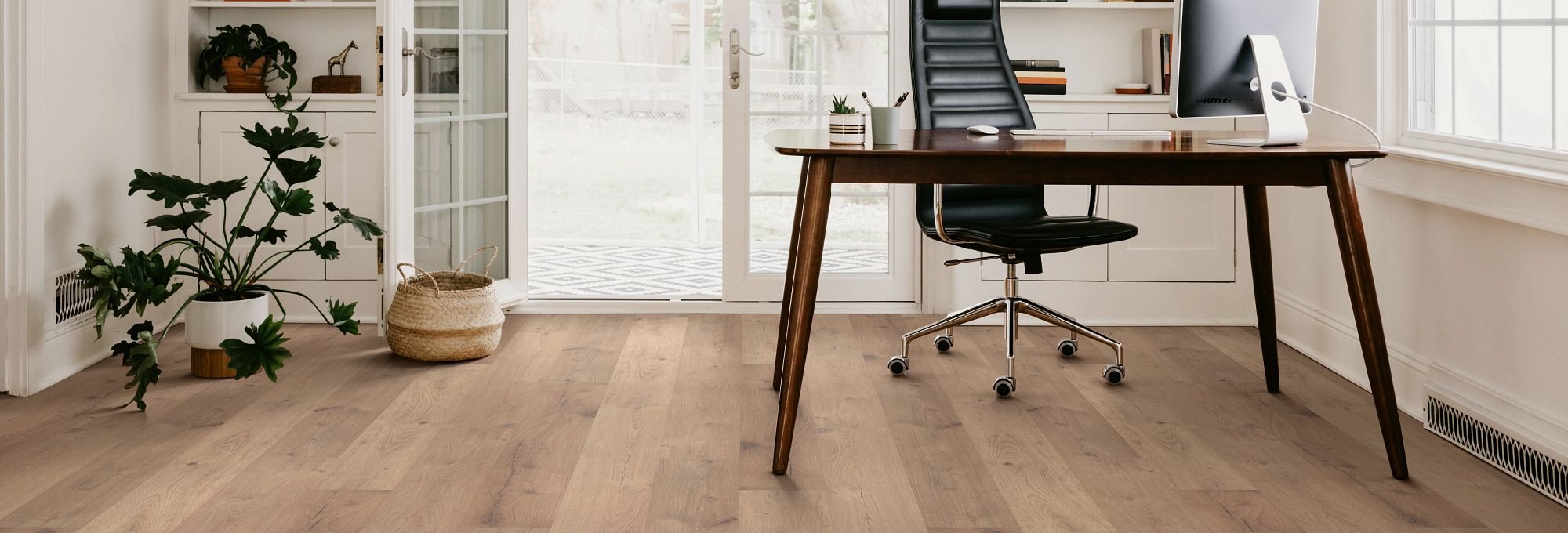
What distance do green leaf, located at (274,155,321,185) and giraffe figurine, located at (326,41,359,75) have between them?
85 cm

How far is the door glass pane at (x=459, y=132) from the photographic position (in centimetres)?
397

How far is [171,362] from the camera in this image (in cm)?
356

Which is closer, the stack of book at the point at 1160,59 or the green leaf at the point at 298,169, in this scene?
the green leaf at the point at 298,169

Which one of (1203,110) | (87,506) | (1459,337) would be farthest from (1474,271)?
(87,506)

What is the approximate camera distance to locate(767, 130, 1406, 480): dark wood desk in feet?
8.09

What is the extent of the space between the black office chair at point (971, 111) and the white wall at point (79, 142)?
2.27 metres

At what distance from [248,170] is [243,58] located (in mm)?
370

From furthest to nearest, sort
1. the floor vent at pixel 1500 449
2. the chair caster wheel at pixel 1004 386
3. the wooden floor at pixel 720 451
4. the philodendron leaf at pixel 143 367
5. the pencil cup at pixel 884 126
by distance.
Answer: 1. the chair caster wheel at pixel 1004 386
2. the philodendron leaf at pixel 143 367
3. the pencil cup at pixel 884 126
4. the floor vent at pixel 1500 449
5. the wooden floor at pixel 720 451

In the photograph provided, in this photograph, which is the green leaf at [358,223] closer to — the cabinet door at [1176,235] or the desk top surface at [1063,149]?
the desk top surface at [1063,149]

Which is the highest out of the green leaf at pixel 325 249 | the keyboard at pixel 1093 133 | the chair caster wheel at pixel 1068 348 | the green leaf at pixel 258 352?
the keyboard at pixel 1093 133

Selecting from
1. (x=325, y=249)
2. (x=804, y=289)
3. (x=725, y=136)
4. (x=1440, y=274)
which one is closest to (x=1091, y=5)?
(x=725, y=136)

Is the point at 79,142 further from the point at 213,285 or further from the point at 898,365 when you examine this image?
the point at 898,365

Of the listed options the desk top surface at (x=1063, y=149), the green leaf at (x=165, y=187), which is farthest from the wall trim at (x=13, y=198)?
the desk top surface at (x=1063, y=149)

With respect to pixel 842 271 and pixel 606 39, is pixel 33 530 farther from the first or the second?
pixel 606 39
